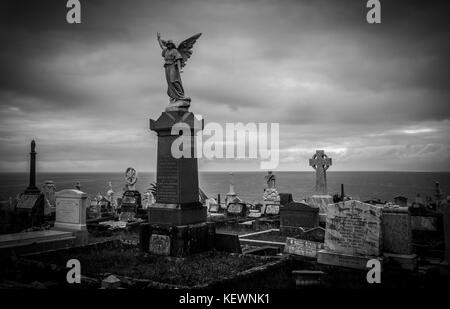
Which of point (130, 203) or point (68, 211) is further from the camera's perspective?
point (130, 203)

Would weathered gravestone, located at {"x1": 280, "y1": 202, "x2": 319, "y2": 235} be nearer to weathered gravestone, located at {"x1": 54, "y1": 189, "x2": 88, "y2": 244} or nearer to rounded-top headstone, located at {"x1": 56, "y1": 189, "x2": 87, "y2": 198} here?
weathered gravestone, located at {"x1": 54, "y1": 189, "x2": 88, "y2": 244}

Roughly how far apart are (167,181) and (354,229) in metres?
4.40

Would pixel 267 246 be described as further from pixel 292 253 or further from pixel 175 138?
pixel 175 138

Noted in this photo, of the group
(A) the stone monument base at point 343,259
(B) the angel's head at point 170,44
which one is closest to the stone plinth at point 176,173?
(B) the angel's head at point 170,44

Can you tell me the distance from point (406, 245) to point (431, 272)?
0.83 metres

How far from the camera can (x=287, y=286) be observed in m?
6.84

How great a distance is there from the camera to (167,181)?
30.1 ft

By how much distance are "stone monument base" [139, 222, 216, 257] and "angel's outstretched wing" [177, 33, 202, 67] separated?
403 cm

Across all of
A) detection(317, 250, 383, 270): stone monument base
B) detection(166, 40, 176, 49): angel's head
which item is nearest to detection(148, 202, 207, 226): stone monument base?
detection(317, 250, 383, 270): stone monument base

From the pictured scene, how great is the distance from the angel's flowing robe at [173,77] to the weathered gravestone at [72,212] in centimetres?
531

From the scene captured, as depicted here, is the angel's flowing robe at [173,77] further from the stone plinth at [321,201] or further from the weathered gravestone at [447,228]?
the stone plinth at [321,201]

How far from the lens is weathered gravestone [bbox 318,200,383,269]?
812 centimetres

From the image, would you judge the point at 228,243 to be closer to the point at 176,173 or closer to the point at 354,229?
the point at 176,173

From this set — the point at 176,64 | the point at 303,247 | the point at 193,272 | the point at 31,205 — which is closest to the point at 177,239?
the point at 193,272
